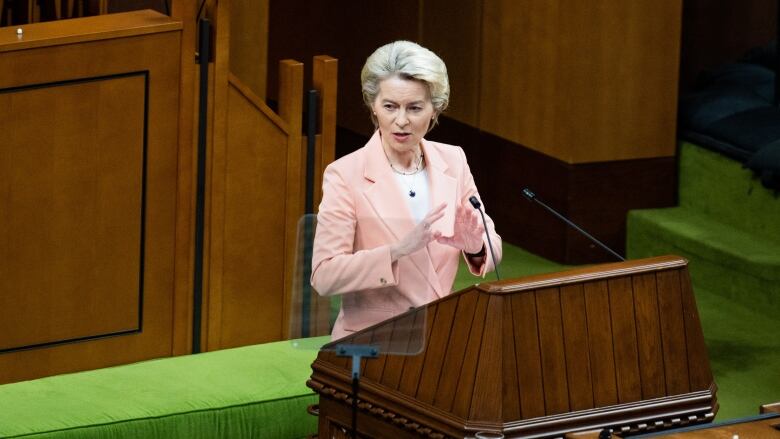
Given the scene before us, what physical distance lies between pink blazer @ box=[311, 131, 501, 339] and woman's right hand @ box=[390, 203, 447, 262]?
0.04m

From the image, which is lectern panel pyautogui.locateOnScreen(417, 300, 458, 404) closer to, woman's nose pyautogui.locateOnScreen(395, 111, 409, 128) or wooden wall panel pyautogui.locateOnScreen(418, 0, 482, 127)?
woman's nose pyautogui.locateOnScreen(395, 111, 409, 128)

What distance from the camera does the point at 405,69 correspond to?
349 centimetres

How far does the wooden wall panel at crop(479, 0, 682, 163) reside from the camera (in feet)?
22.4

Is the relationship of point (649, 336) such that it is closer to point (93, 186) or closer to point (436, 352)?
point (436, 352)

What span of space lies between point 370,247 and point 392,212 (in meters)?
0.09

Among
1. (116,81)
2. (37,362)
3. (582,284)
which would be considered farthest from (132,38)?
(582,284)

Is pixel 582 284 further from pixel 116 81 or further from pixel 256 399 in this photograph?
pixel 116 81

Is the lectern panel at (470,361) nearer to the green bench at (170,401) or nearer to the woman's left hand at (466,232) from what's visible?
the woman's left hand at (466,232)

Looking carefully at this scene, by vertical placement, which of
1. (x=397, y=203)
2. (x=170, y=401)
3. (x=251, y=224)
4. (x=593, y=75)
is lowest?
(x=170, y=401)

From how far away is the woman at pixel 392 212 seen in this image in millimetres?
3457

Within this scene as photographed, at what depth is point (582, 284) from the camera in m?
3.15

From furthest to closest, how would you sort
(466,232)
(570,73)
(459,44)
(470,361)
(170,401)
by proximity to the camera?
(459,44) < (570,73) < (170,401) < (466,232) < (470,361)

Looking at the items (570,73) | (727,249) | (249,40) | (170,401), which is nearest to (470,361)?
(170,401)

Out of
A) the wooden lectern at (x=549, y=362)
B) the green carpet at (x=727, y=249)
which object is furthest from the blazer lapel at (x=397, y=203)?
the green carpet at (x=727, y=249)
